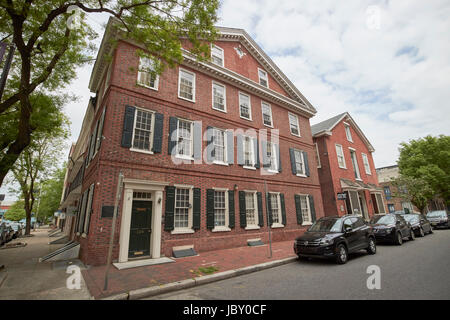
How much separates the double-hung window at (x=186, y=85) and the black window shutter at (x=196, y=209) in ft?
17.7

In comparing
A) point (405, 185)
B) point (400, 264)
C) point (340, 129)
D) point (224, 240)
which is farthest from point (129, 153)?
point (405, 185)

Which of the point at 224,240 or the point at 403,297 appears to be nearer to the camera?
the point at 403,297

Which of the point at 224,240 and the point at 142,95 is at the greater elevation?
the point at 142,95

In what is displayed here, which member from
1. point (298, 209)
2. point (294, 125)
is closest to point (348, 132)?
point (294, 125)

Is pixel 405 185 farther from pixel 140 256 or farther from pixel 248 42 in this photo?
pixel 140 256

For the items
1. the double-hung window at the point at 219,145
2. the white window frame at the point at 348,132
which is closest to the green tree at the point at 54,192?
the double-hung window at the point at 219,145

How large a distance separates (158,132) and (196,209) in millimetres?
4293

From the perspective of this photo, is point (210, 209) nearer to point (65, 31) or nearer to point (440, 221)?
point (65, 31)

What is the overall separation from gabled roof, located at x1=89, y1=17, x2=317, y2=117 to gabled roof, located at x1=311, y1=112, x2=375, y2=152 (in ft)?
7.14

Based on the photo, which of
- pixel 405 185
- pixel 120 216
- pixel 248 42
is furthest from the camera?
pixel 405 185

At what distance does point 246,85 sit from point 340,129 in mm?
13391

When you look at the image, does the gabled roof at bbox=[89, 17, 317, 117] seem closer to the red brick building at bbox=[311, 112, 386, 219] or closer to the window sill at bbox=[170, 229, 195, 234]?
the red brick building at bbox=[311, 112, 386, 219]
